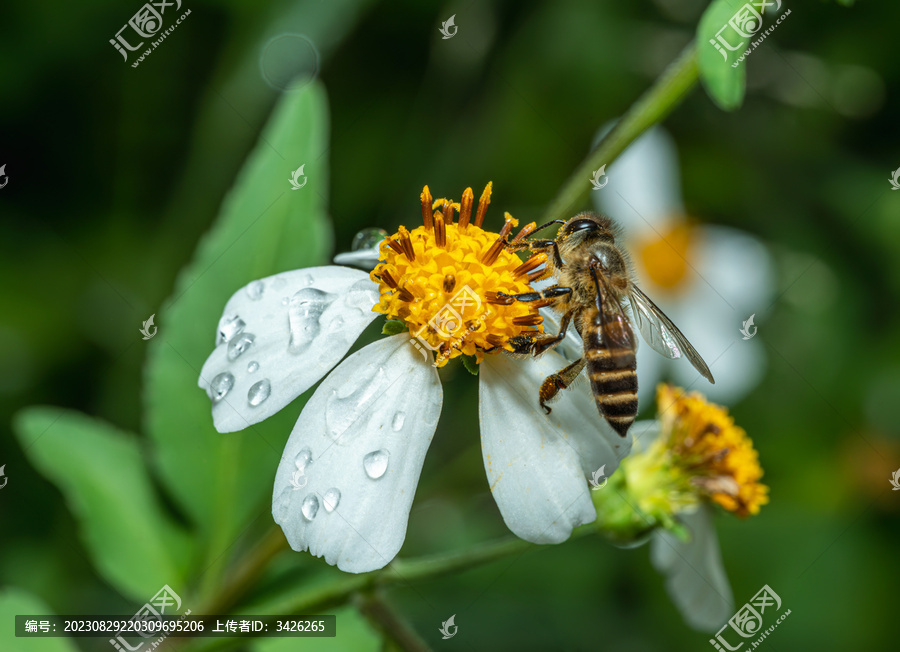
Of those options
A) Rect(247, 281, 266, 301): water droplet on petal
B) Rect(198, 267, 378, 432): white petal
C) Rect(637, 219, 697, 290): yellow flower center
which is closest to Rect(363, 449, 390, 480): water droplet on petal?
Rect(198, 267, 378, 432): white petal

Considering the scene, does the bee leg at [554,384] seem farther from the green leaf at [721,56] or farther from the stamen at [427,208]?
the green leaf at [721,56]

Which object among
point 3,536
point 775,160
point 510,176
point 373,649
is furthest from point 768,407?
point 3,536

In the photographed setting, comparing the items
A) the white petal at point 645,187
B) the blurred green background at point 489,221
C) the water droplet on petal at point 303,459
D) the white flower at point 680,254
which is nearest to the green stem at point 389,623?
the blurred green background at point 489,221

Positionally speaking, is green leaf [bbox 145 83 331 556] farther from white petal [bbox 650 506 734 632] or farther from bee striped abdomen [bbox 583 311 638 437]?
white petal [bbox 650 506 734 632]

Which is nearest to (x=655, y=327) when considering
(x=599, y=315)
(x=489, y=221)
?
(x=599, y=315)

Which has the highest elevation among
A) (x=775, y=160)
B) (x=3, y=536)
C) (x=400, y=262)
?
(x=400, y=262)

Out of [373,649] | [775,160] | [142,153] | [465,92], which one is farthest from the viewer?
[775,160]

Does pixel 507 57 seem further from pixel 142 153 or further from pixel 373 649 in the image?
pixel 373 649
